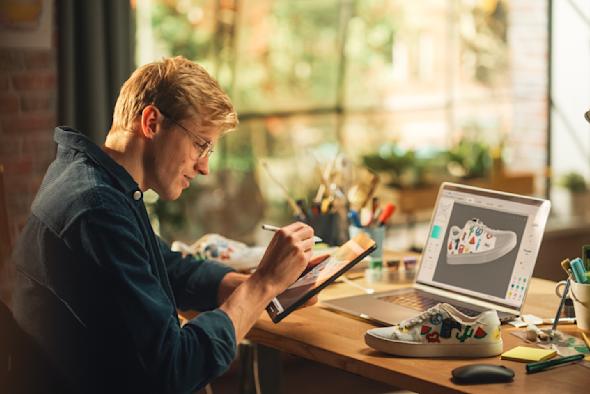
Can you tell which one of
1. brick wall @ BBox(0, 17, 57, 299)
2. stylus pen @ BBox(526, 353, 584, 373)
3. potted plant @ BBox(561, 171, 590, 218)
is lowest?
potted plant @ BBox(561, 171, 590, 218)

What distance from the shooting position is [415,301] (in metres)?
2.47

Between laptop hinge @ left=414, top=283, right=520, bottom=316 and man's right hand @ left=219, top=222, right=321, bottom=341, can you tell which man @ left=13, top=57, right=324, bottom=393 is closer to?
man's right hand @ left=219, top=222, right=321, bottom=341

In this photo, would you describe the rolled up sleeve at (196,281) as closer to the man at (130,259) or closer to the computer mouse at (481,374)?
the man at (130,259)

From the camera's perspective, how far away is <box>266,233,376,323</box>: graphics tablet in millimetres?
2182

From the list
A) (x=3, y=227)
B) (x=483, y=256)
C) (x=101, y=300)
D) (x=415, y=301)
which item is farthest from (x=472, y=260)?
(x=3, y=227)

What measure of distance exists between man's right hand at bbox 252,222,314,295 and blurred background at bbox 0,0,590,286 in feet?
7.38

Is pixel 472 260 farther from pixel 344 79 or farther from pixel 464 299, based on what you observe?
pixel 344 79

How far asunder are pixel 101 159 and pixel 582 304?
107cm

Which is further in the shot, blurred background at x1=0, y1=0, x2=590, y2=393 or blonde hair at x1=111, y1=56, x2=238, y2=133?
blurred background at x1=0, y1=0, x2=590, y2=393

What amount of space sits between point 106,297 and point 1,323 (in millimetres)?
221

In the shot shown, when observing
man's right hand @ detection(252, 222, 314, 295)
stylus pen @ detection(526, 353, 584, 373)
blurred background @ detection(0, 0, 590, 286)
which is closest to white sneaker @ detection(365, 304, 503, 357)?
stylus pen @ detection(526, 353, 584, 373)

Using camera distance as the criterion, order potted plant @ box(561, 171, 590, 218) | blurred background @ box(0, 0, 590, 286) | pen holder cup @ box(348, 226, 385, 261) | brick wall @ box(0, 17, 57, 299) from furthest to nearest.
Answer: potted plant @ box(561, 171, 590, 218) < blurred background @ box(0, 0, 590, 286) < brick wall @ box(0, 17, 57, 299) < pen holder cup @ box(348, 226, 385, 261)

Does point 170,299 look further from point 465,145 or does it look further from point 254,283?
point 465,145

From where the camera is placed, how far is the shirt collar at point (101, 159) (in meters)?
1.99
